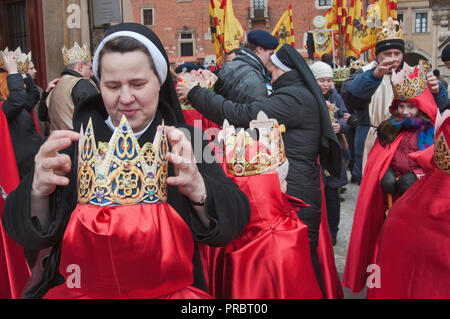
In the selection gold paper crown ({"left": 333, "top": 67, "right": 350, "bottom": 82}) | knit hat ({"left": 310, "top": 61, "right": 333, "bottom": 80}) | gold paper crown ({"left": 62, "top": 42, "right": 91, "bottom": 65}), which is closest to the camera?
gold paper crown ({"left": 62, "top": 42, "right": 91, "bottom": 65})

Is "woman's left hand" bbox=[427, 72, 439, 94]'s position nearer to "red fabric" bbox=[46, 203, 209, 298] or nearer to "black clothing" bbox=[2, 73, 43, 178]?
"red fabric" bbox=[46, 203, 209, 298]

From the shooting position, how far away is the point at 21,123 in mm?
4590

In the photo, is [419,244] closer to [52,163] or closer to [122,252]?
[122,252]

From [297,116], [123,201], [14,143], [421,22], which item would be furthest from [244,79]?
[421,22]

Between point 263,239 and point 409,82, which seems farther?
point 409,82

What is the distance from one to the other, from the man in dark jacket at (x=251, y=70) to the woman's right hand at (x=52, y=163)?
2.39 m

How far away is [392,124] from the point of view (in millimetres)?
3928

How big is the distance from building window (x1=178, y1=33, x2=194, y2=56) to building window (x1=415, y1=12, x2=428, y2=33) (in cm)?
1903

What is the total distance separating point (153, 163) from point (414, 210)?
6.60 feet

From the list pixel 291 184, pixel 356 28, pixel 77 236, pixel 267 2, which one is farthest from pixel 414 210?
pixel 267 2

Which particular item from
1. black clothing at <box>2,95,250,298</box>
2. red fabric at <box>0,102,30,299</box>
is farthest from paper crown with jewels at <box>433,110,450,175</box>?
red fabric at <box>0,102,30,299</box>

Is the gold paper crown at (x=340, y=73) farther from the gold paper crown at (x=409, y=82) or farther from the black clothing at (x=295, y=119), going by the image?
the black clothing at (x=295, y=119)

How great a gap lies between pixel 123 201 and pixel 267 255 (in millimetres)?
1032

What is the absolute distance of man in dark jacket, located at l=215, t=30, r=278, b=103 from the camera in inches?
152
